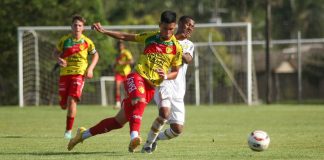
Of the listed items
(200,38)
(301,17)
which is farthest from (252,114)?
(301,17)

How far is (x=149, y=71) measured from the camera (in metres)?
12.1

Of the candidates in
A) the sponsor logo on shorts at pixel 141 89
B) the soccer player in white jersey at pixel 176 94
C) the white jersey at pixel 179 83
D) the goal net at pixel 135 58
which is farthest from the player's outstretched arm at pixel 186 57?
the goal net at pixel 135 58

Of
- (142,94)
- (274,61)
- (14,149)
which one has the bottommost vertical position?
(274,61)

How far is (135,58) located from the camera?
3575cm

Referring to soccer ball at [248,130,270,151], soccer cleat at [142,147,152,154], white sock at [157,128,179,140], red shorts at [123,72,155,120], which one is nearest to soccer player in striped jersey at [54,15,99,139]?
white sock at [157,128,179,140]

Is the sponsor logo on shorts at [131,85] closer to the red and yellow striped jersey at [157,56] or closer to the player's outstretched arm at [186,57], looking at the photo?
the red and yellow striped jersey at [157,56]

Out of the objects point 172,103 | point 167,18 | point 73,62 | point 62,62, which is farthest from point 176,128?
point 73,62

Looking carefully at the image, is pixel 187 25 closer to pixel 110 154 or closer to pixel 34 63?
pixel 110 154

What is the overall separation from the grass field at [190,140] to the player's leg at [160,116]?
0.20 metres

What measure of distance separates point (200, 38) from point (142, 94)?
94.6 feet

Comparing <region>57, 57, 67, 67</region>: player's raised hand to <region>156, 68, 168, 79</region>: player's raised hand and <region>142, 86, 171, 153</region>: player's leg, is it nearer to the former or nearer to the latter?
<region>142, 86, 171, 153</region>: player's leg

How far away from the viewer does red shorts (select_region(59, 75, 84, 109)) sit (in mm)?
16125

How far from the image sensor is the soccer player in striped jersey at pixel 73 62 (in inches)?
631

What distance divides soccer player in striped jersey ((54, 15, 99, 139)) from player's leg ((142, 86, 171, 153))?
11.9 ft
